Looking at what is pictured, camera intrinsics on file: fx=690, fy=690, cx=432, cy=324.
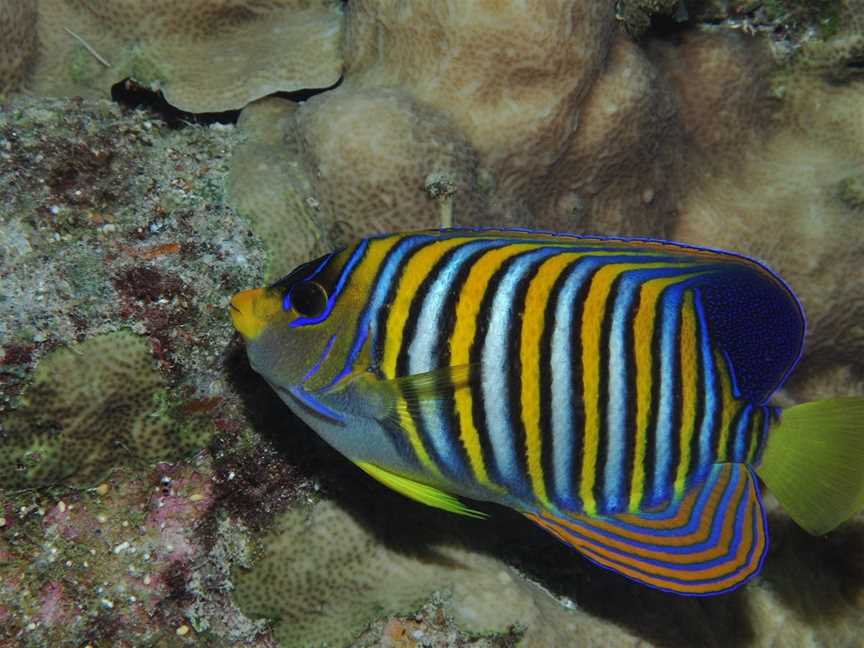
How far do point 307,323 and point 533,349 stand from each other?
1.89 feet

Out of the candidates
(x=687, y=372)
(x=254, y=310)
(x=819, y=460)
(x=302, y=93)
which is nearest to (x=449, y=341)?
(x=254, y=310)

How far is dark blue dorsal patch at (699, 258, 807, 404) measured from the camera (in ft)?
6.22

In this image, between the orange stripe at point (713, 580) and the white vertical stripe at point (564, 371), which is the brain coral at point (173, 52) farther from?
the orange stripe at point (713, 580)

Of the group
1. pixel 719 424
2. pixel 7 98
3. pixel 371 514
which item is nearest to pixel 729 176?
pixel 719 424

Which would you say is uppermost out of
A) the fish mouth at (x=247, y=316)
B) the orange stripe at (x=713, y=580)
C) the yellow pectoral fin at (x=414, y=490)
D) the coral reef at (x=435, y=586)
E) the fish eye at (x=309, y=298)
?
the fish eye at (x=309, y=298)

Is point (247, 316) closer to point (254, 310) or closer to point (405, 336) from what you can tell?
point (254, 310)

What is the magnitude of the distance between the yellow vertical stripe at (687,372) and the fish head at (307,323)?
33.5 inches

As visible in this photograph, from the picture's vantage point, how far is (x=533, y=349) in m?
1.71

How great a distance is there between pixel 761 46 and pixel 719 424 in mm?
2128

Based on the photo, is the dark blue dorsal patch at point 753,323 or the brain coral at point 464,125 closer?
the dark blue dorsal patch at point 753,323

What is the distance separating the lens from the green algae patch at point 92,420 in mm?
2137

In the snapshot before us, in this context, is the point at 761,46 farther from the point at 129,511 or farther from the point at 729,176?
the point at 129,511

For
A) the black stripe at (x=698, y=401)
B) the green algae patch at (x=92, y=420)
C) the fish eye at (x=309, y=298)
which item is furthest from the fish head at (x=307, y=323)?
the black stripe at (x=698, y=401)

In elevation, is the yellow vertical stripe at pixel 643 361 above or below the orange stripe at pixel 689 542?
above
